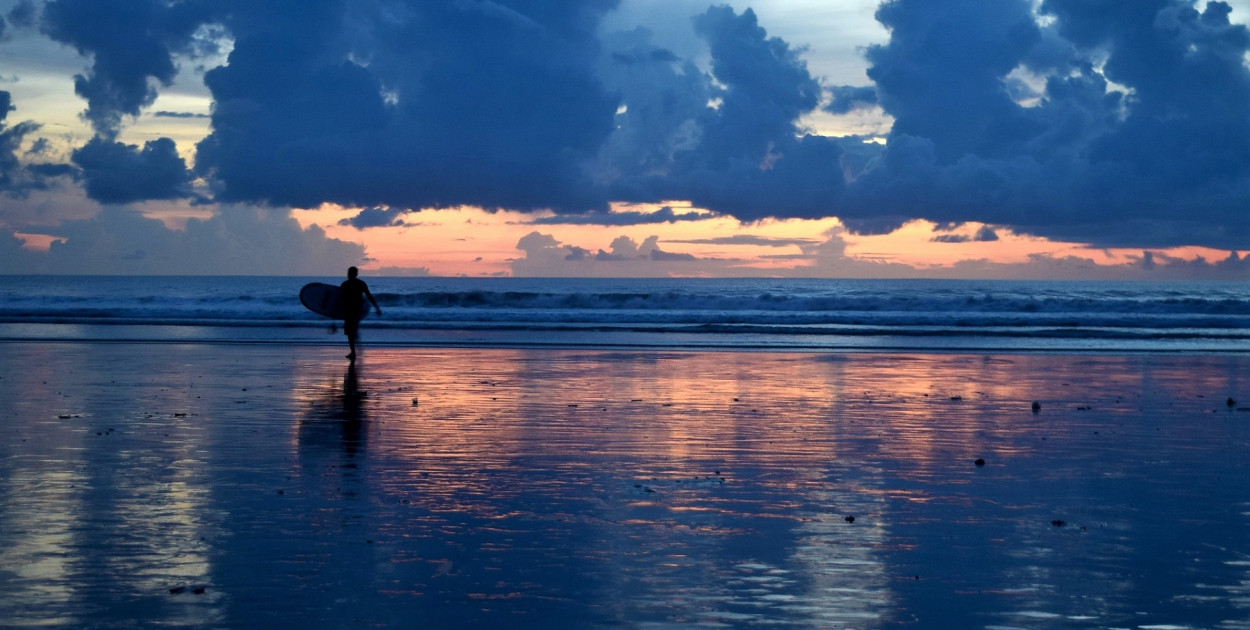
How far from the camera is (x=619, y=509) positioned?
7.86 m

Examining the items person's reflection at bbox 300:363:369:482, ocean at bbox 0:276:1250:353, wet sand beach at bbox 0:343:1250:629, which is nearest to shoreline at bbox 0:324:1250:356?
ocean at bbox 0:276:1250:353

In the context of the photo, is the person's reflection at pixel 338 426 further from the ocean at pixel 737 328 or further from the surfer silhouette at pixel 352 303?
the ocean at pixel 737 328

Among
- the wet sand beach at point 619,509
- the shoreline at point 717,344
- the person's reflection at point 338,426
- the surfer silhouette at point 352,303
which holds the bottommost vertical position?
the wet sand beach at point 619,509

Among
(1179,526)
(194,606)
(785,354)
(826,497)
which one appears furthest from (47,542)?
(785,354)

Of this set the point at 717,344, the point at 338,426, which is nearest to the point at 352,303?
the point at 717,344

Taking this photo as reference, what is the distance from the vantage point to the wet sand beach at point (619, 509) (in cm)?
562

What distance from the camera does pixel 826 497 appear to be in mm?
8352

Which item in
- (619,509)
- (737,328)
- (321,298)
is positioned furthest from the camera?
(737,328)

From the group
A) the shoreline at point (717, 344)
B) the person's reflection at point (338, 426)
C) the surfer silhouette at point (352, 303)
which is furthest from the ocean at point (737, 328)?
the person's reflection at point (338, 426)

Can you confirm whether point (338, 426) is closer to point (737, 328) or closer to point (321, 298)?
point (321, 298)

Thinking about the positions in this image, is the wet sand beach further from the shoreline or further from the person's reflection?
the shoreline

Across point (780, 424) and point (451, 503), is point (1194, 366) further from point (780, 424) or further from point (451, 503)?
point (451, 503)

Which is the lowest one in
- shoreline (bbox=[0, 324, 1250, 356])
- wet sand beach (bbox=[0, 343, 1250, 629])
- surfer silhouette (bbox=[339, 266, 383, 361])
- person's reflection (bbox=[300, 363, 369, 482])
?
wet sand beach (bbox=[0, 343, 1250, 629])

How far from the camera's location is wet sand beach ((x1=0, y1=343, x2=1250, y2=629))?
18.4 ft
